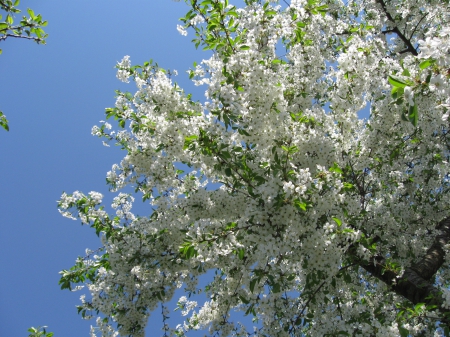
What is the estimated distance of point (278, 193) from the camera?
4117mm

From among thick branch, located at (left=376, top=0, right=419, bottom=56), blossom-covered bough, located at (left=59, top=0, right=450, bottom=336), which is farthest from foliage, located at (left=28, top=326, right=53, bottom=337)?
thick branch, located at (left=376, top=0, right=419, bottom=56)

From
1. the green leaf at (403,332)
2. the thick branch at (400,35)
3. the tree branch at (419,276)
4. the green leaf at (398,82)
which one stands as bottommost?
the green leaf at (403,332)

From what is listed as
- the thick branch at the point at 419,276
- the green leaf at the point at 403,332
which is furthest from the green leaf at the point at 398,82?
the green leaf at the point at 403,332

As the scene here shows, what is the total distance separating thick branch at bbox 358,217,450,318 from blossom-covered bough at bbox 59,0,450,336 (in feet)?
0.11

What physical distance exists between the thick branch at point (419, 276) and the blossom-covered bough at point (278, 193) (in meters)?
0.03

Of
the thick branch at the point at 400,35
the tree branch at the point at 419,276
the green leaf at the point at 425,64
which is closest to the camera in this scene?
the green leaf at the point at 425,64

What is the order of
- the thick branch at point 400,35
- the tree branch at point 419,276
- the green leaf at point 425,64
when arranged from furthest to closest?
the thick branch at point 400,35
the tree branch at point 419,276
the green leaf at point 425,64

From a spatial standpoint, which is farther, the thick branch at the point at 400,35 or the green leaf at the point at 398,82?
the thick branch at the point at 400,35

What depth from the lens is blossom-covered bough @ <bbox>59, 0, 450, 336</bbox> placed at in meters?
4.35

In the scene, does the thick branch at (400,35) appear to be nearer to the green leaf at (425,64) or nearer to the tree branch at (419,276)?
the tree branch at (419,276)

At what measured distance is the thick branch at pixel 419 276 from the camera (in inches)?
206

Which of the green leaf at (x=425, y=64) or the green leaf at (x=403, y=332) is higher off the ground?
the green leaf at (x=425, y=64)

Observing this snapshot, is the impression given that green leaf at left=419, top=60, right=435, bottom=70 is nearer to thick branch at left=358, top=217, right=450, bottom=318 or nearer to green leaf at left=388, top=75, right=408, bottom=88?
green leaf at left=388, top=75, right=408, bottom=88

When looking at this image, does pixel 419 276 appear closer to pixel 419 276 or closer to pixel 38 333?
pixel 419 276
